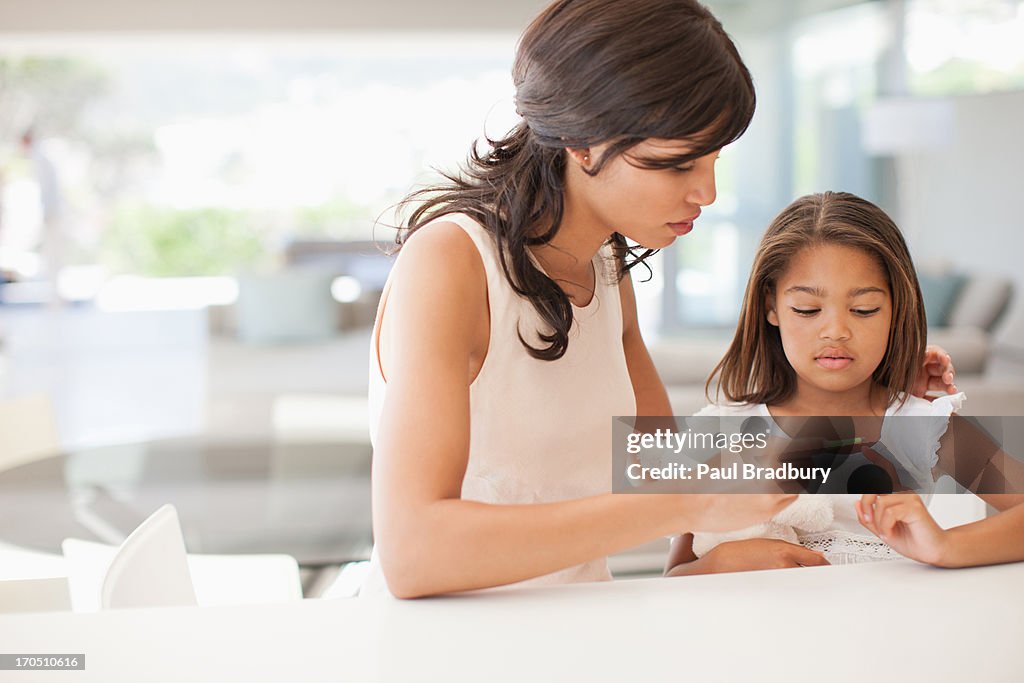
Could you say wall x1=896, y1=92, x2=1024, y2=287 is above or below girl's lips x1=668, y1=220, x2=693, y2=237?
above

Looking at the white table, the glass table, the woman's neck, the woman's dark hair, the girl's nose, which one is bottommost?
the glass table

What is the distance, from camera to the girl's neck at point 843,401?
116 centimetres

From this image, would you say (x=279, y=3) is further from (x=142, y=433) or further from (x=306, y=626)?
(x=306, y=626)

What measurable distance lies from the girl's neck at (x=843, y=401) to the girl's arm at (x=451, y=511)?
0.48 m

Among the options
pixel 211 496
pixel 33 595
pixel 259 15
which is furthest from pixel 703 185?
pixel 259 15

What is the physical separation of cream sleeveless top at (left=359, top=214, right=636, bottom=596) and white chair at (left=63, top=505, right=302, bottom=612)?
21cm

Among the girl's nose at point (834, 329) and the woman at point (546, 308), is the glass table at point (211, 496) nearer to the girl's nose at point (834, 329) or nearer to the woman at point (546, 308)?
the woman at point (546, 308)

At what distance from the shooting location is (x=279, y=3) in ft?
15.9

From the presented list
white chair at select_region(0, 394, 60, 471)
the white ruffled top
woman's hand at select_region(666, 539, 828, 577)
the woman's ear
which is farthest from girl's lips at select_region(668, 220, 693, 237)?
white chair at select_region(0, 394, 60, 471)

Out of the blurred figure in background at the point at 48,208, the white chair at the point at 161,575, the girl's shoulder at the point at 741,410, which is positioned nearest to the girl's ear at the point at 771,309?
the girl's shoulder at the point at 741,410

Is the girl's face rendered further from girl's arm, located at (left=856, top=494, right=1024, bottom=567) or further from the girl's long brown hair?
girl's arm, located at (left=856, top=494, right=1024, bottom=567)

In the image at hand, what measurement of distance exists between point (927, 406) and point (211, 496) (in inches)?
116

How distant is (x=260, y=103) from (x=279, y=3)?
0.53 m

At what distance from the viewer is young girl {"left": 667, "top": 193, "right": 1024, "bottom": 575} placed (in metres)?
0.94
